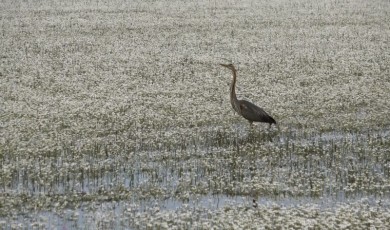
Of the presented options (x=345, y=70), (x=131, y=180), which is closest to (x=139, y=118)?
(x=131, y=180)

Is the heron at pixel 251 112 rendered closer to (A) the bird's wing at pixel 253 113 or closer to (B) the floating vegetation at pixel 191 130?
(A) the bird's wing at pixel 253 113

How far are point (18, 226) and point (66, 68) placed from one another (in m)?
15.3

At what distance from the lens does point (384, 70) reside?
24.4 m

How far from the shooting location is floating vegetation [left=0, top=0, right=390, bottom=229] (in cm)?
1133

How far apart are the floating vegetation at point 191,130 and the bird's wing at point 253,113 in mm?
380

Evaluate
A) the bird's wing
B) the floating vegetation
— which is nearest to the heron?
the bird's wing

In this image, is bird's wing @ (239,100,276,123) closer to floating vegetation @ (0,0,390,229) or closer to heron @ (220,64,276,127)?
heron @ (220,64,276,127)

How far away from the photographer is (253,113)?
54.0ft

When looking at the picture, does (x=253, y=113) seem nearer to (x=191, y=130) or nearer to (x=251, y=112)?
(x=251, y=112)

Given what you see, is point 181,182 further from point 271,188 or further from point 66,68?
point 66,68

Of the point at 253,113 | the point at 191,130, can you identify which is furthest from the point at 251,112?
the point at 191,130

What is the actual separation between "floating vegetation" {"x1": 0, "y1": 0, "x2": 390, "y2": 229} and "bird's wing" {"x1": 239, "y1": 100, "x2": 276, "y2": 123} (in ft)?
1.25

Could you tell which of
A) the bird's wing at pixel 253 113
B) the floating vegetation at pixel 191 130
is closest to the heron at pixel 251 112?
the bird's wing at pixel 253 113

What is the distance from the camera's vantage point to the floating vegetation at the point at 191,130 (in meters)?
11.3
